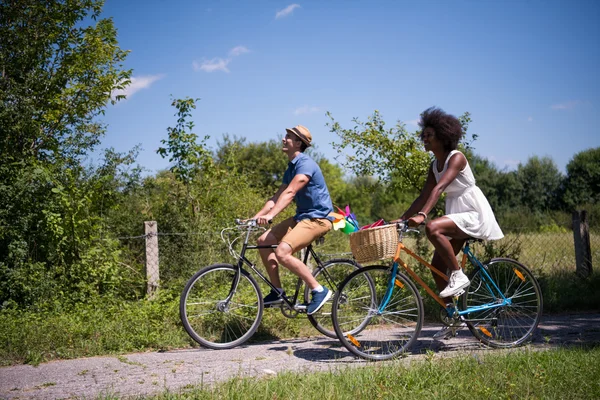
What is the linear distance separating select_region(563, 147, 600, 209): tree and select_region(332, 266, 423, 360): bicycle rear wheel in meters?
27.4

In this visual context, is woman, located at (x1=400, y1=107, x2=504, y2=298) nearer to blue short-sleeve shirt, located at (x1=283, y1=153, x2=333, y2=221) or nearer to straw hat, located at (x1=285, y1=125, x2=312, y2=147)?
blue short-sleeve shirt, located at (x1=283, y1=153, x2=333, y2=221)

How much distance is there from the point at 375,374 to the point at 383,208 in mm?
30483

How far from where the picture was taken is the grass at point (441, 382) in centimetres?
373

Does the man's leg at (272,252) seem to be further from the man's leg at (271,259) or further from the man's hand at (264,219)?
the man's hand at (264,219)

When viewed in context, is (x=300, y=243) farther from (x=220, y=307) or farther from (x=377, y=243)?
(x=220, y=307)

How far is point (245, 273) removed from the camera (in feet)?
19.1

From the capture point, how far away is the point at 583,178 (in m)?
30.0

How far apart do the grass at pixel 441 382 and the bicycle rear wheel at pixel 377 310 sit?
574 millimetres

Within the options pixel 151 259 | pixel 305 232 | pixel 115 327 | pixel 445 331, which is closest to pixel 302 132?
pixel 305 232

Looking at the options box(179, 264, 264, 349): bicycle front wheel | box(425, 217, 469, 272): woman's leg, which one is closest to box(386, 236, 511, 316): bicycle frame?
box(425, 217, 469, 272): woman's leg

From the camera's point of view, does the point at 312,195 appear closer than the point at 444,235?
No

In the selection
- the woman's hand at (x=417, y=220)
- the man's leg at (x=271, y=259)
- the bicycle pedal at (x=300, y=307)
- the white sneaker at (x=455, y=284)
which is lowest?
the bicycle pedal at (x=300, y=307)

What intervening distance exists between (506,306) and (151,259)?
4.91 m

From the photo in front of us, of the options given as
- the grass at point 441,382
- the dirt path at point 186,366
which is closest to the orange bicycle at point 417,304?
the dirt path at point 186,366
